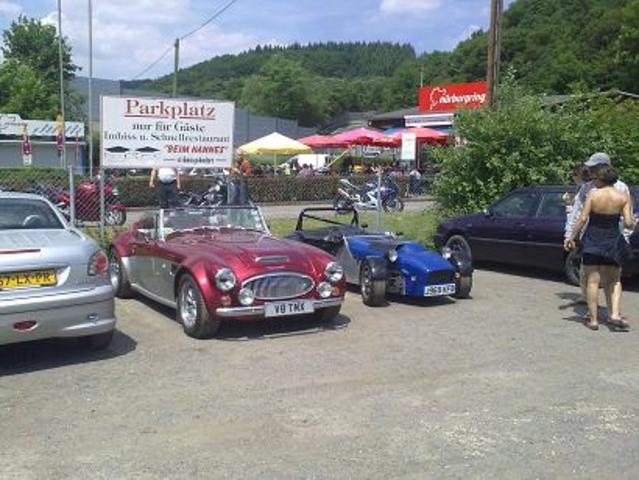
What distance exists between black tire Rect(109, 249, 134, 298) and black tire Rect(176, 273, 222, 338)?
1.92m

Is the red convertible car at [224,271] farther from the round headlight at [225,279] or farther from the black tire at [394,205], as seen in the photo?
the black tire at [394,205]

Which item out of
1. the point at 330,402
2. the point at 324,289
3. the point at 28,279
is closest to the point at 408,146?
the point at 324,289

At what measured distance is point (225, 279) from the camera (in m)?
7.51

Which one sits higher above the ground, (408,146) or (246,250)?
(408,146)

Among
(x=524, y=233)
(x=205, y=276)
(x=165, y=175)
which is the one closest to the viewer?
(x=205, y=276)

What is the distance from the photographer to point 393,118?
189 ft

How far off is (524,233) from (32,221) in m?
7.49

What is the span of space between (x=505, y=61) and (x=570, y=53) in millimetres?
8098

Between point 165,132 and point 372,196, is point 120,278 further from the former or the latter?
point 372,196

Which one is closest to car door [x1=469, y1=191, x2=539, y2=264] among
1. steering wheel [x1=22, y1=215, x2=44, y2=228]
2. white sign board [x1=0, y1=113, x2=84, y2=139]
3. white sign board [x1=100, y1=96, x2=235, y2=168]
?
white sign board [x1=100, y1=96, x2=235, y2=168]

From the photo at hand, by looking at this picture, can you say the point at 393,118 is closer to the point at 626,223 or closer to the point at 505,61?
the point at 505,61

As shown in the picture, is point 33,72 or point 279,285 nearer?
point 279,285

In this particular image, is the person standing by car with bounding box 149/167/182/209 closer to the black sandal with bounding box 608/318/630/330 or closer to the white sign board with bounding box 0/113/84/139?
the black sandal with bounding box 608/318/630/330

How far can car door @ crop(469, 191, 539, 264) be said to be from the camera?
12.1 m
